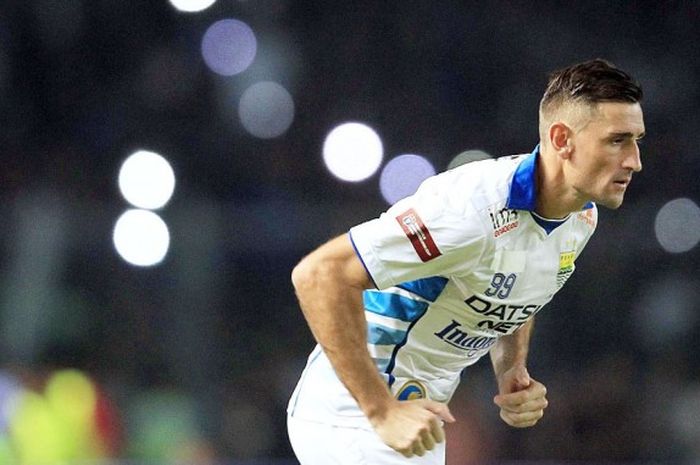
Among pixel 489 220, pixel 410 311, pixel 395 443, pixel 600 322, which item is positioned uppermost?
pixel 489 220

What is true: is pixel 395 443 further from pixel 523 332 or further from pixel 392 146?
pixel 392 146

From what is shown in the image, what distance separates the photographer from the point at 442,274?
1.87m

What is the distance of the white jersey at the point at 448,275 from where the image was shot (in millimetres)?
1796

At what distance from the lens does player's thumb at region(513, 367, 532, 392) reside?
219cm

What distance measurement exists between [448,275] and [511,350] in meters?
0.42

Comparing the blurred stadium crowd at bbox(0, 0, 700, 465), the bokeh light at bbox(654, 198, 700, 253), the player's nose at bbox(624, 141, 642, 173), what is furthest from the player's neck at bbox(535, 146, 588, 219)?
Answer: the bokeh light at bbox(654, 198, 700, 253)

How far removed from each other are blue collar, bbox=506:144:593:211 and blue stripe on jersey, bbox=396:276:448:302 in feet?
0.58

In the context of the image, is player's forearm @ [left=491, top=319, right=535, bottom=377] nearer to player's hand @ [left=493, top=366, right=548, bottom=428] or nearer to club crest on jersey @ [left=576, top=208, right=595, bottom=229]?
player's hand @ [left=493, top=366, right=548, bottom=428]

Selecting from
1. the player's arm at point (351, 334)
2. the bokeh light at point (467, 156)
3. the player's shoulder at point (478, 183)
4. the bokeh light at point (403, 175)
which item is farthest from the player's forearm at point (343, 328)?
the bokeh light at point (467, 156)

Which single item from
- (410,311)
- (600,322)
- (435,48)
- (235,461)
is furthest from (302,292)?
(435,48)

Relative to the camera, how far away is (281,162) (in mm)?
5305

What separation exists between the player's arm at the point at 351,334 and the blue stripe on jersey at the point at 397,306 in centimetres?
18

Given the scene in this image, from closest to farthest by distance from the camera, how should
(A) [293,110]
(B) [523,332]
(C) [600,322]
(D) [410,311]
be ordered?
1. (D) [410,311]
2. (B) [523,332]
3. (C) [600,322]
4. (A) [293,110]

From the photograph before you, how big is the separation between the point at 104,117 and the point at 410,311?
12.1 feet
